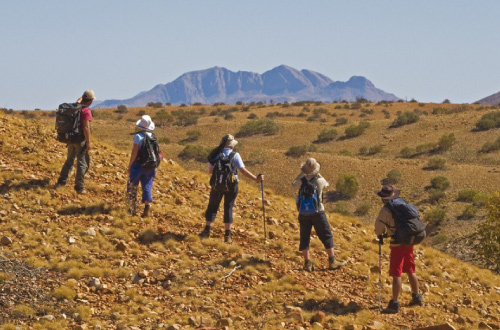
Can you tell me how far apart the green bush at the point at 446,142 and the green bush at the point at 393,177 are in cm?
971

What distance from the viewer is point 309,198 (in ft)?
30.2

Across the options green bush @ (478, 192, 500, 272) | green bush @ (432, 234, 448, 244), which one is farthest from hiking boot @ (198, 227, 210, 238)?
green bush @ (432, 234, 448, 244)

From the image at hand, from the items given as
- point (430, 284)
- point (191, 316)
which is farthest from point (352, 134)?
point (191, 316)

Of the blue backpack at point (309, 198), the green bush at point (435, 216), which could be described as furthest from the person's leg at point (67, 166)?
the green bush at point (435, 216)

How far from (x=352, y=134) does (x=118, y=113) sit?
34.5 m

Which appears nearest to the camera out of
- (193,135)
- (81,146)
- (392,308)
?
(392,308)

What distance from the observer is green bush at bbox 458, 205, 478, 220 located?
27941 mm

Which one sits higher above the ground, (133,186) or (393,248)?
(133,186)

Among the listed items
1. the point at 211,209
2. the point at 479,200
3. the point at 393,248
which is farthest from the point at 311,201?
the point at 479,200

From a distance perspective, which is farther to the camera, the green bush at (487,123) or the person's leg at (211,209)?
the green bush at (487,123)

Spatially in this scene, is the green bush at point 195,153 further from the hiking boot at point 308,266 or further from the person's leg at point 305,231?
the person's leg at point 305,231

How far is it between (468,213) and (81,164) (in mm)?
22650

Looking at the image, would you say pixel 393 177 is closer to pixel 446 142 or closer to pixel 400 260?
pixel 446 142

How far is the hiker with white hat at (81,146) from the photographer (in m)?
10.8
